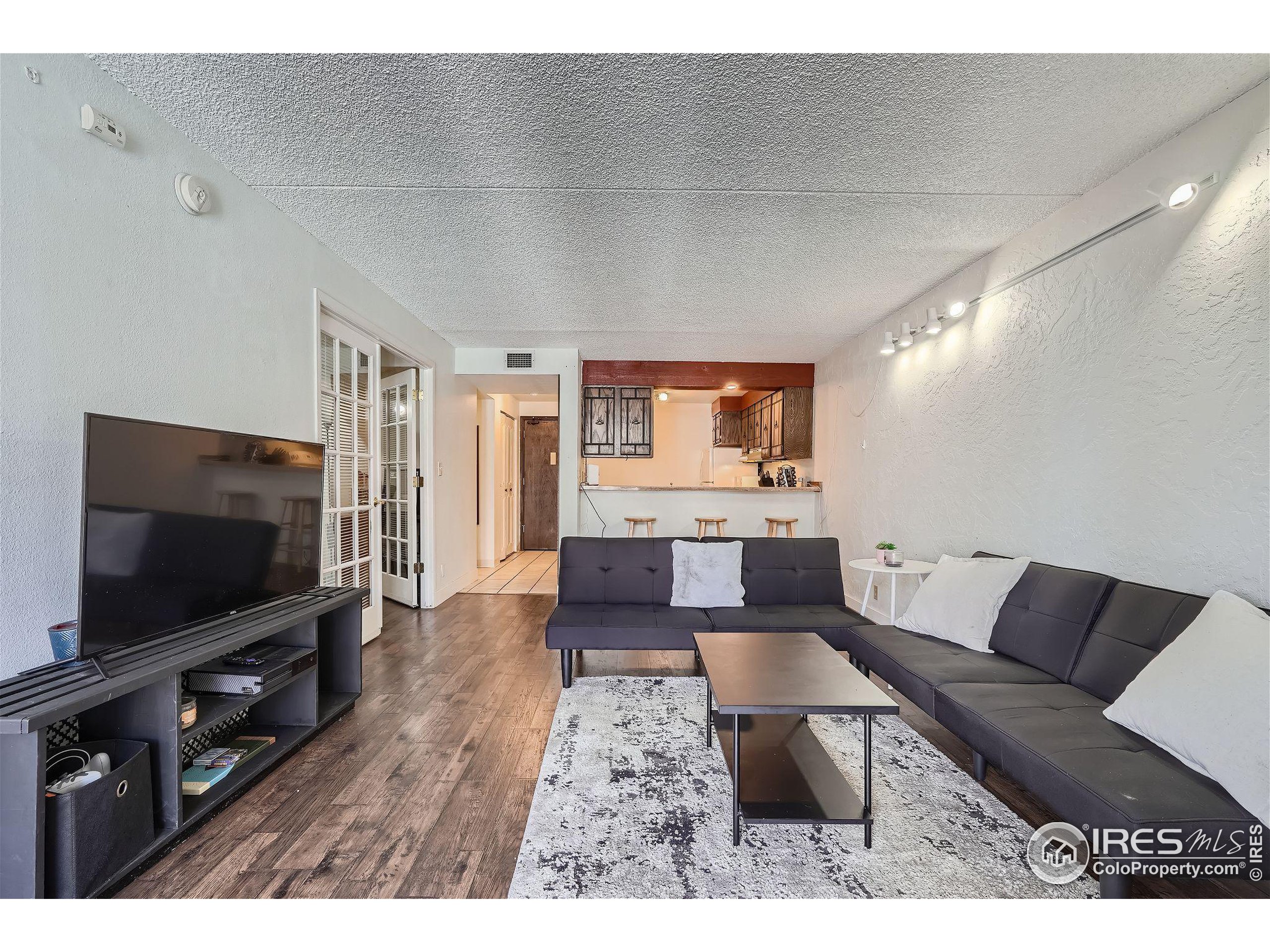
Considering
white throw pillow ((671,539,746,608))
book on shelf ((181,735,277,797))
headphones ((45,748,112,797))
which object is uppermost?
white throw pillow ((671,539,746,608))

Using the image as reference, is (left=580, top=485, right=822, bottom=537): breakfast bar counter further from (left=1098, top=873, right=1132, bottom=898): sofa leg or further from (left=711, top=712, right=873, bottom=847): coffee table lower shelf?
(left=1098, top=873, right=1132, bottom=898): sofa leg

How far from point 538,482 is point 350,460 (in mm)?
5017

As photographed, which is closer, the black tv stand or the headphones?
the black tv stand

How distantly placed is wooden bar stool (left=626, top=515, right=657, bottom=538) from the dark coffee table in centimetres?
324

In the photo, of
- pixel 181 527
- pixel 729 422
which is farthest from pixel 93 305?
pixel 729 422

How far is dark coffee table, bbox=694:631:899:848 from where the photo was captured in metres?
1.61

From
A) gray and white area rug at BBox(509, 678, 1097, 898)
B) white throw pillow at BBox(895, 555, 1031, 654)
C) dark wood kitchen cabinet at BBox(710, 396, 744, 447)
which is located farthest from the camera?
dark wood kitchen cabinet at BBox(710, 396, 744, 447)

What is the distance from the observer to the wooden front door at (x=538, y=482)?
836 cm

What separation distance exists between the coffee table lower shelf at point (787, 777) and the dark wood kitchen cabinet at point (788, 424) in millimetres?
4082

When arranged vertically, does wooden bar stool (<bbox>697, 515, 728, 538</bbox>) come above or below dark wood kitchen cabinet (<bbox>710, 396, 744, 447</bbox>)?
below

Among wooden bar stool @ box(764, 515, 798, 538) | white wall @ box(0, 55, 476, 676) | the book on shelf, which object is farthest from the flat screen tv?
wooden bar stool @ box(764, 515, 798, 538)

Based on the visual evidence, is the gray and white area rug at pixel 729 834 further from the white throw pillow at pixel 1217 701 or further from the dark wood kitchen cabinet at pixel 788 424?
the dark wood kitchen cabinet at pixel 788 424

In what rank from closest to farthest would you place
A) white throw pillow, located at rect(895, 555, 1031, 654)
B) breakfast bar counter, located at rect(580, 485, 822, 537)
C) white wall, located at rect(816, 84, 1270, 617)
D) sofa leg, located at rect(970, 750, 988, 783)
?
Result: white wall, located at rect(816, 84, 1270, 617)
sofa leg, located at rect(970, 750, 988, 783)
white throw pillow, located at rect(895, 555, 1031, 654)
breakfast bar counter, located at rect(580, 485, 822, 537)
